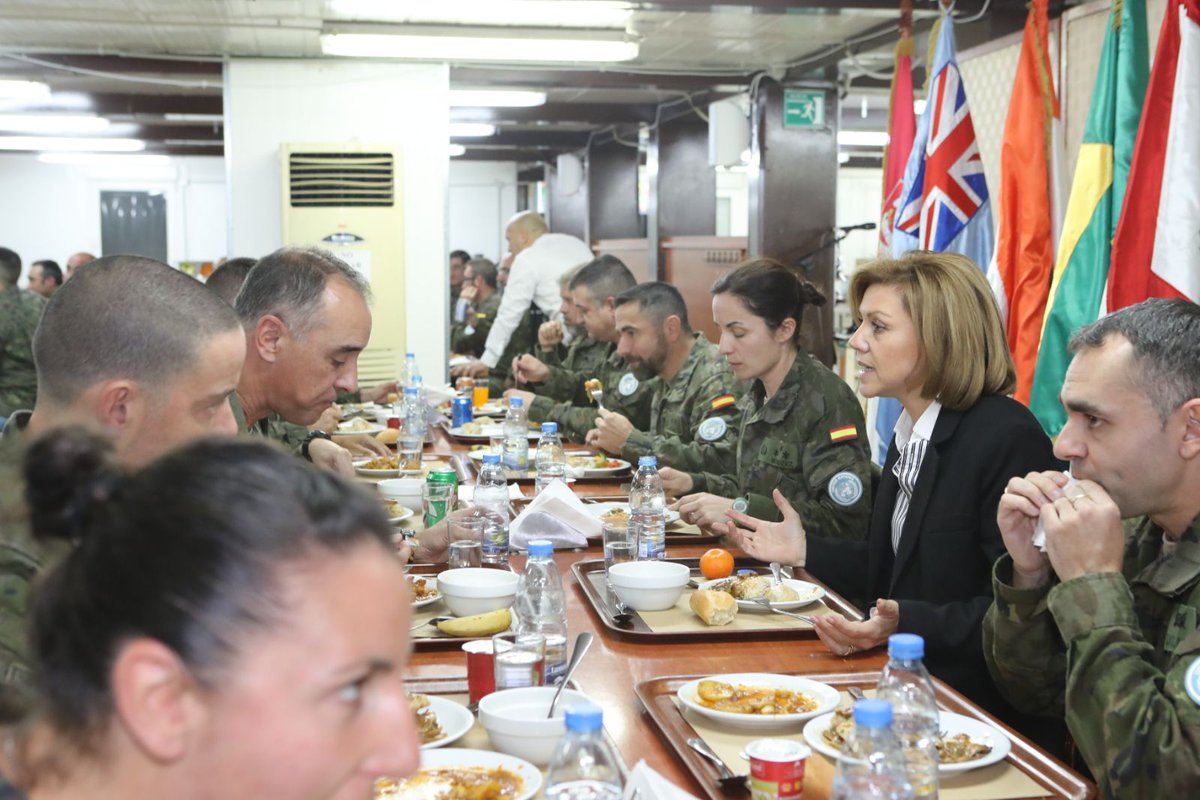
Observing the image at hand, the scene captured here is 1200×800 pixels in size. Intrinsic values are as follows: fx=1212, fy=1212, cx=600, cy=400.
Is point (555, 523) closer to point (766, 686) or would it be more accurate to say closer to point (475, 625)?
point (475, 625)

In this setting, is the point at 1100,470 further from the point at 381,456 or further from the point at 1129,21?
the point at 381,456

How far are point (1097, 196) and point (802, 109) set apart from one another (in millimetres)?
3416

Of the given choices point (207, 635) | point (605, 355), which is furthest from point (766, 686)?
point (605, 355)

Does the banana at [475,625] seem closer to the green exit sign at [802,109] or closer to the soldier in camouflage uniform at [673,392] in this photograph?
the soldier in camouflage uniform at [673,392]

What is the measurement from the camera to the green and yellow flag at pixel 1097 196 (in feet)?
12.9

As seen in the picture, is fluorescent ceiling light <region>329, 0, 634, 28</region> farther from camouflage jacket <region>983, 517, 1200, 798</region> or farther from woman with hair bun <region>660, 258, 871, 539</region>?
camouflage jacket <region>983, 517, 1200, 798</region>

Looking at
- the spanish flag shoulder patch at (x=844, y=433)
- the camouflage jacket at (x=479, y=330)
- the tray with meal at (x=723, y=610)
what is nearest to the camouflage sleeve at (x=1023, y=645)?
the tray with meal at (x=723, y=610)

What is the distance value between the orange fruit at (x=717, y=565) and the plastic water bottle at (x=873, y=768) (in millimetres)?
1184

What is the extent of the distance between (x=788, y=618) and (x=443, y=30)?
4722mm

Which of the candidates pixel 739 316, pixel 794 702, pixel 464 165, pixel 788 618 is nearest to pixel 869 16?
pixel 739 316

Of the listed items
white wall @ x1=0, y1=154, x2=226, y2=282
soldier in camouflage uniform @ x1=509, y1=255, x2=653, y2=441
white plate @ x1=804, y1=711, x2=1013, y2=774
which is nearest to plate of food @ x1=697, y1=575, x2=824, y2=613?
white plate @ x1=804, y1=711, x2=1013, y2=774

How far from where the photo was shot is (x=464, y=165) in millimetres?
16156

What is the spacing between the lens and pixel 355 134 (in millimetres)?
7082

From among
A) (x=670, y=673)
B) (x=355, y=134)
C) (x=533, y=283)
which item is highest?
(x=355, y=134)
